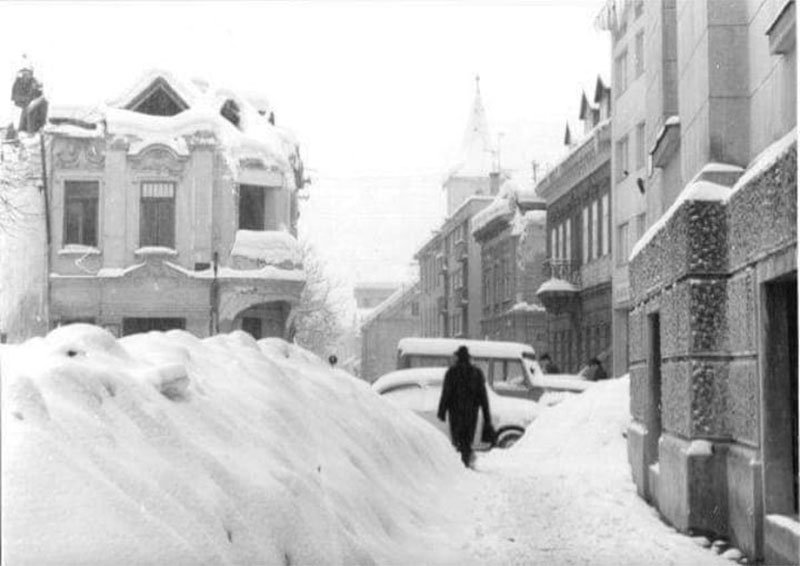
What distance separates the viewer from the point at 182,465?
497 cm

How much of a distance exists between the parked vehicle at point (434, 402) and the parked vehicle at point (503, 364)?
196 centimetres

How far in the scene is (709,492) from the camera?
8.16 m

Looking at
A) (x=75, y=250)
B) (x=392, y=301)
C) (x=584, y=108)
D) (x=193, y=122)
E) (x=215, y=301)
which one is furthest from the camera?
(x=584, y=108)

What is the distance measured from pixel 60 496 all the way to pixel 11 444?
255mm

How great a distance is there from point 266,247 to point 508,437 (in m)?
8.18

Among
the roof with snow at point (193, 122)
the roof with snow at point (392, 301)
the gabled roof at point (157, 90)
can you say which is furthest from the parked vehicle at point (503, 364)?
the gabled roof at point (157, 90)

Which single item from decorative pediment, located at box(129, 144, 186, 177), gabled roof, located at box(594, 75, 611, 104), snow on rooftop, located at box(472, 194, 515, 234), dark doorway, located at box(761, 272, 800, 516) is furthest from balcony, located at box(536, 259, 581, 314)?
dark doorway, located at box(761, 272, 800, 516)

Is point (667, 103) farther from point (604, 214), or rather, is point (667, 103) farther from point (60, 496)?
point (604, 214)

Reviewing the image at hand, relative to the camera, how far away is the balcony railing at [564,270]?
25547 mm

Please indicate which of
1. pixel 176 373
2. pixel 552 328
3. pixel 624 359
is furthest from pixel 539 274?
pixel 176 373

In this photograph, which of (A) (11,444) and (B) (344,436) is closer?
(A) (11,444)

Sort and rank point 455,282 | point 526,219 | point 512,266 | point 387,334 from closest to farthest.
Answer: point 387,334 → point 455,282 → point 512,266 → point 526,219

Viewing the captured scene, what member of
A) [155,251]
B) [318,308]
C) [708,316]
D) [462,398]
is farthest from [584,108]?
[708,316]

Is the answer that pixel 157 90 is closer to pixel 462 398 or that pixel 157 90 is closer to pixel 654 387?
pixel 654 387
